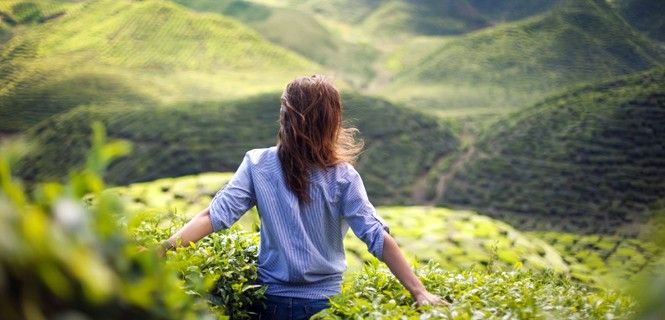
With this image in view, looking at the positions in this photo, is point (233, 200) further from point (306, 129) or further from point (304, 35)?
point (304, 35)

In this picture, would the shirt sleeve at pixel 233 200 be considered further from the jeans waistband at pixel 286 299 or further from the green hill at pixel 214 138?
the green hill at pixel 214 138

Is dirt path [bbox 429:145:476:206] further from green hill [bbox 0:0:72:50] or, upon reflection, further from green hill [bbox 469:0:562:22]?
green hill [bbox 0:0:72:50]

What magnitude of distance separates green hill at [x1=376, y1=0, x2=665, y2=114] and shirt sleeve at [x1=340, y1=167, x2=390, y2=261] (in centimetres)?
1629

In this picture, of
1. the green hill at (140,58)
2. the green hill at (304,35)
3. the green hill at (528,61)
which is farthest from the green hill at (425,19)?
the green hill at (140,58)

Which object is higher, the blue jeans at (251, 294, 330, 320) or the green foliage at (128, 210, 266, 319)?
the green foliage at (128, 210, 266, 319)

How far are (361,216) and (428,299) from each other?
30 cm

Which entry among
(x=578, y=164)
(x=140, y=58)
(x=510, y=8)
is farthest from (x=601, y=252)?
(x=510, y=8)

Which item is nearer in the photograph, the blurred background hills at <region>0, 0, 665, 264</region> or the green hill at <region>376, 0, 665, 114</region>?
the blurred background hills at <region>0, 0, 665, 264</region>

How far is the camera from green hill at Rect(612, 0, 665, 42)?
53.5ft

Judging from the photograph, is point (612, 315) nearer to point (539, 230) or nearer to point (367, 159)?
point (539, 230)

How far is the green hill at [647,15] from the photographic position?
53.5 feet

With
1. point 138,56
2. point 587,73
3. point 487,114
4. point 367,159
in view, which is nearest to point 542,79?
point 587,73

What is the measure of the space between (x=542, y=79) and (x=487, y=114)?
3.15 m

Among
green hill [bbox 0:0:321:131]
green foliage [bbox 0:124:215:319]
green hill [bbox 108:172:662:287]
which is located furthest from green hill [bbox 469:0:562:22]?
green foliage [bbox 0:124:215:319]
